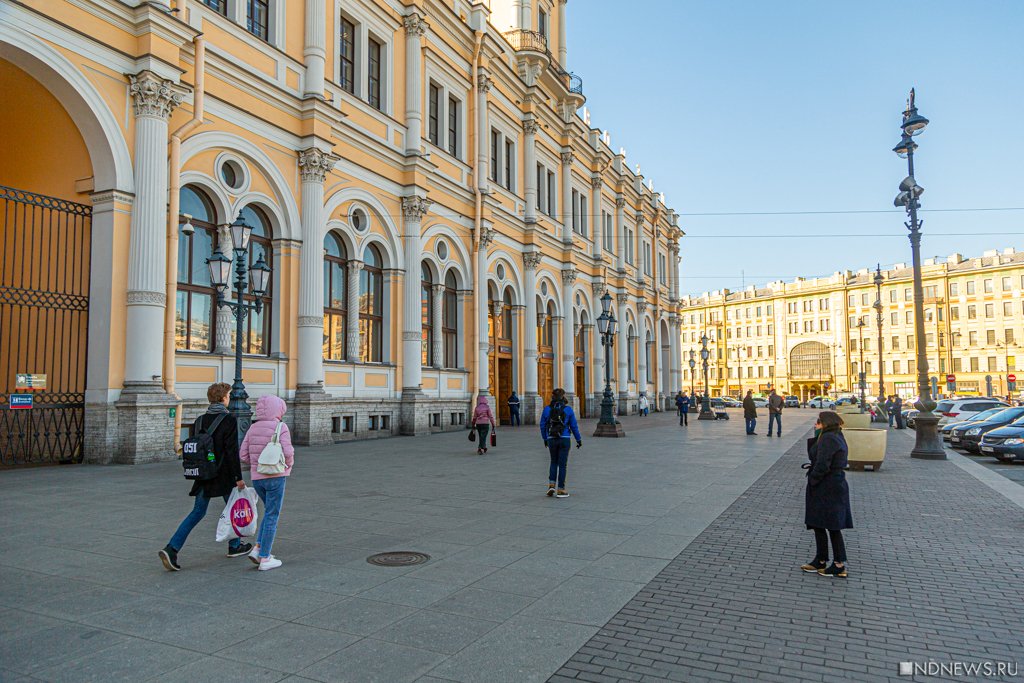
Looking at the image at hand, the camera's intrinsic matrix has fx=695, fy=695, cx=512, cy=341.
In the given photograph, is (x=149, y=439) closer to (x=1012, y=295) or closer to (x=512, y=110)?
(x=512, y=110)

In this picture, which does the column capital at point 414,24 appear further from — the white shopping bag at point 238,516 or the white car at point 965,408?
the white car at point 965,408

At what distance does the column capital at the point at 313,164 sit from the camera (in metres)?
20.3

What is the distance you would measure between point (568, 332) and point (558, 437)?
27.8m

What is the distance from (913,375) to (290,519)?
9205cm

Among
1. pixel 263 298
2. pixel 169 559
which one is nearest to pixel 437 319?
pixel 263 298

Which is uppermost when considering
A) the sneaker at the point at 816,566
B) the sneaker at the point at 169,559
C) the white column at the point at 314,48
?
the white column at the point at 314,48

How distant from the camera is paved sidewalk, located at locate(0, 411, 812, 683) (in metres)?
4.37

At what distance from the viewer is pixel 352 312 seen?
2256 centimetres

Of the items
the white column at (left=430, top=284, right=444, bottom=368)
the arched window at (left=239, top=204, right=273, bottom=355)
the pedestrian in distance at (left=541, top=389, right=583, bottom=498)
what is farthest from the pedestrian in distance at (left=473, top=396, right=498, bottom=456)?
the white column at (left=430, top=284, right=444, bottom=368)

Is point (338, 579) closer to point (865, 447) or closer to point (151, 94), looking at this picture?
point (865, 447)

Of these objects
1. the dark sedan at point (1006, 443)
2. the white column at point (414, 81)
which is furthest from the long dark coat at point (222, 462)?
the white column at point (414, 81)

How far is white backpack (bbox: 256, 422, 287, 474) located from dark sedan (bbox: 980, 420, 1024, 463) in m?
18.2

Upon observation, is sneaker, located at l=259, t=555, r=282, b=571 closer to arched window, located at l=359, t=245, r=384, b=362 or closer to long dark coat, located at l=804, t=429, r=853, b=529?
long dark coat, located at l=804, t=429, r=853, b=529

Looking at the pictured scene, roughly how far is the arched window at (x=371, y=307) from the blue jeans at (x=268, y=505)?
16.8m
